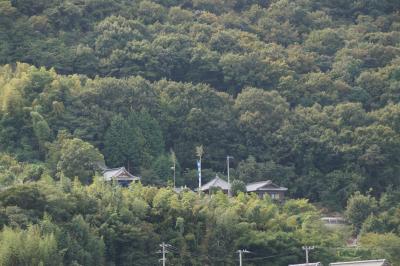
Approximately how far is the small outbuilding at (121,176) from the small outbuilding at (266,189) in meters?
3.73

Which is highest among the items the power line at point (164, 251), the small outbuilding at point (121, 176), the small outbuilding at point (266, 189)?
the small outbuilding at point (121, 176)

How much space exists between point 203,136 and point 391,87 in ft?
29.3

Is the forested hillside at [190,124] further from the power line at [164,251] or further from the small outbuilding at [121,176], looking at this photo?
the small outbuilding at [121,176]

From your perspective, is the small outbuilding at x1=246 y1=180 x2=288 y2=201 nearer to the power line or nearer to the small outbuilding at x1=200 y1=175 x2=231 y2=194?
the small outbuilding at x1=200 y1=175 x2=231 y2=194

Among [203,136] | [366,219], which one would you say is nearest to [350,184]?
[366,219]

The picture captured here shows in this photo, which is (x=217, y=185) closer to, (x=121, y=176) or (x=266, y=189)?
(x=266, y=189)

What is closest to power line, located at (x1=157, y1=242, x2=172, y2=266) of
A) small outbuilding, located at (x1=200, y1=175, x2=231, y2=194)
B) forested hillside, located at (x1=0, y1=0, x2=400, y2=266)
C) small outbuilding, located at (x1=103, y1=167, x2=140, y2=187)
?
A: forested hillside, located at (x1=0, y1=0, x2=400, y2=266)

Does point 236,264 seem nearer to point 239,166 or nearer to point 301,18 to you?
point 239,166

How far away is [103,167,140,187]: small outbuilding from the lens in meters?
36.4

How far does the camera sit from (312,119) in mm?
42312

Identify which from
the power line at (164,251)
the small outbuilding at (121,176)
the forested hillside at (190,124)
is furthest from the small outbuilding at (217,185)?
the power line at (164,251)

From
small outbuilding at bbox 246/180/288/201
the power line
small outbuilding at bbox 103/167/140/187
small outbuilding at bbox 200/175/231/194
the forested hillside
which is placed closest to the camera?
the power line

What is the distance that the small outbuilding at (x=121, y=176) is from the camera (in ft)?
120

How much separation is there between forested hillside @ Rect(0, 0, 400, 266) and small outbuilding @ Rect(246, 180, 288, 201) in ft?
4.78
